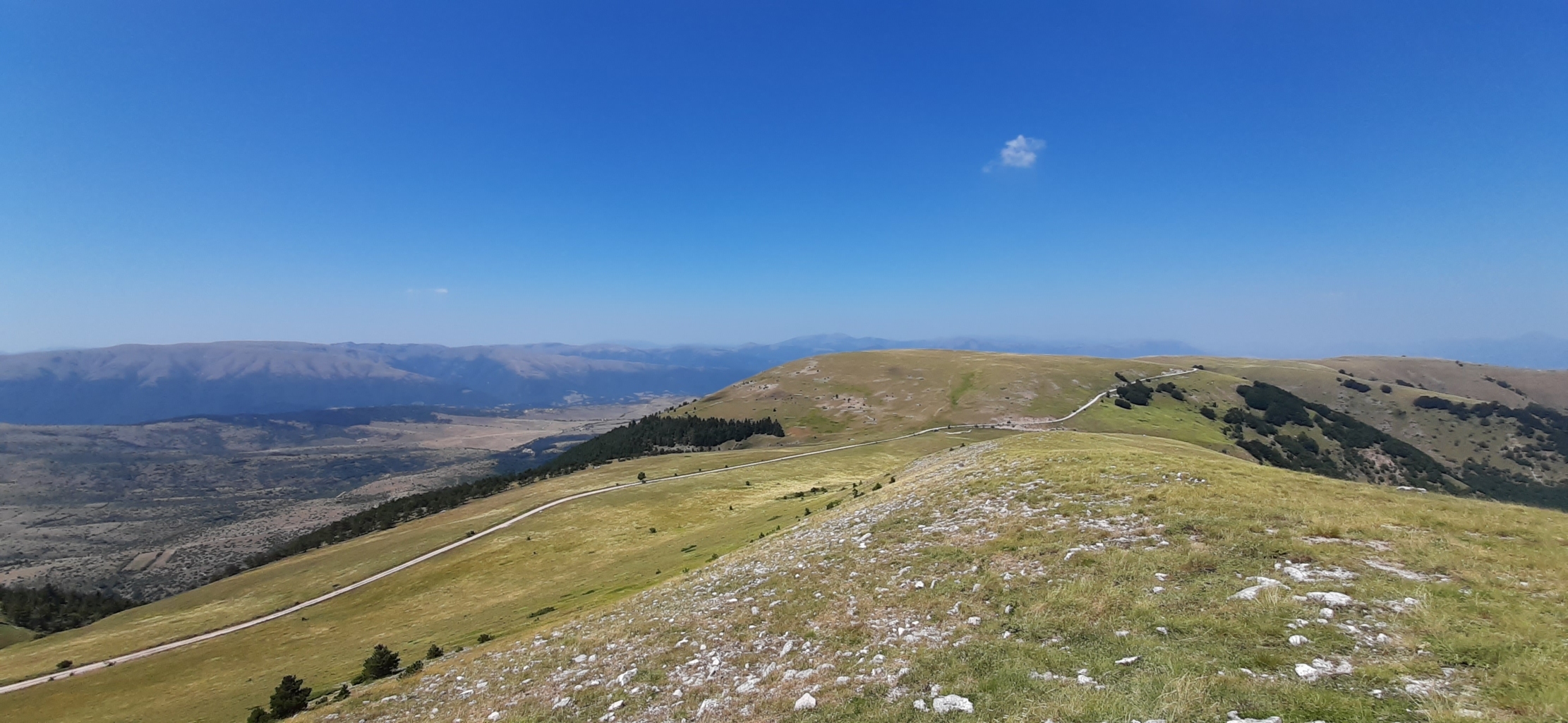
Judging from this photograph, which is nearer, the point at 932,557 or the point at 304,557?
the point at 932,557

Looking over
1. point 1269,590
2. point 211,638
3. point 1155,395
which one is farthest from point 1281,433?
point 211,638

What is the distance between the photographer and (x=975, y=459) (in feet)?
140

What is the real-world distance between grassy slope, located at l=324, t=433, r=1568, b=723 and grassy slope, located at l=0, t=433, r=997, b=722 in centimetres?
1457

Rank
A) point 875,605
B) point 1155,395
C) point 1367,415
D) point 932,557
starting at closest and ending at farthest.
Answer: point 875,605 → point 932,557 → point 1155,395 → point 1367,415

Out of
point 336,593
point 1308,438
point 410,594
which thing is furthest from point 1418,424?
point 336,593

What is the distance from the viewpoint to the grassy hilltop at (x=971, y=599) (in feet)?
34.3

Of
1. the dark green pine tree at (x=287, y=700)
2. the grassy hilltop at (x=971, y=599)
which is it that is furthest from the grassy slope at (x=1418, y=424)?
the dark green pine tree at (x=287, y=700)

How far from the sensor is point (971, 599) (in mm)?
16938

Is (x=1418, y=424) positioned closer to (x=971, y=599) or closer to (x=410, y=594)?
(x=971, y=599)

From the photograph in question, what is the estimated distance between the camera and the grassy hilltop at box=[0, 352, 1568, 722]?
10.4m

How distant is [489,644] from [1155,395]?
167m

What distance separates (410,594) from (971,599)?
55347 mm

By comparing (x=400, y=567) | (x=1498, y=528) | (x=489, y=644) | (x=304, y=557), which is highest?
(x=1498, y=528)

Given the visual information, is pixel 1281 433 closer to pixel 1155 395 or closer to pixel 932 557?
pixel 1155 395
